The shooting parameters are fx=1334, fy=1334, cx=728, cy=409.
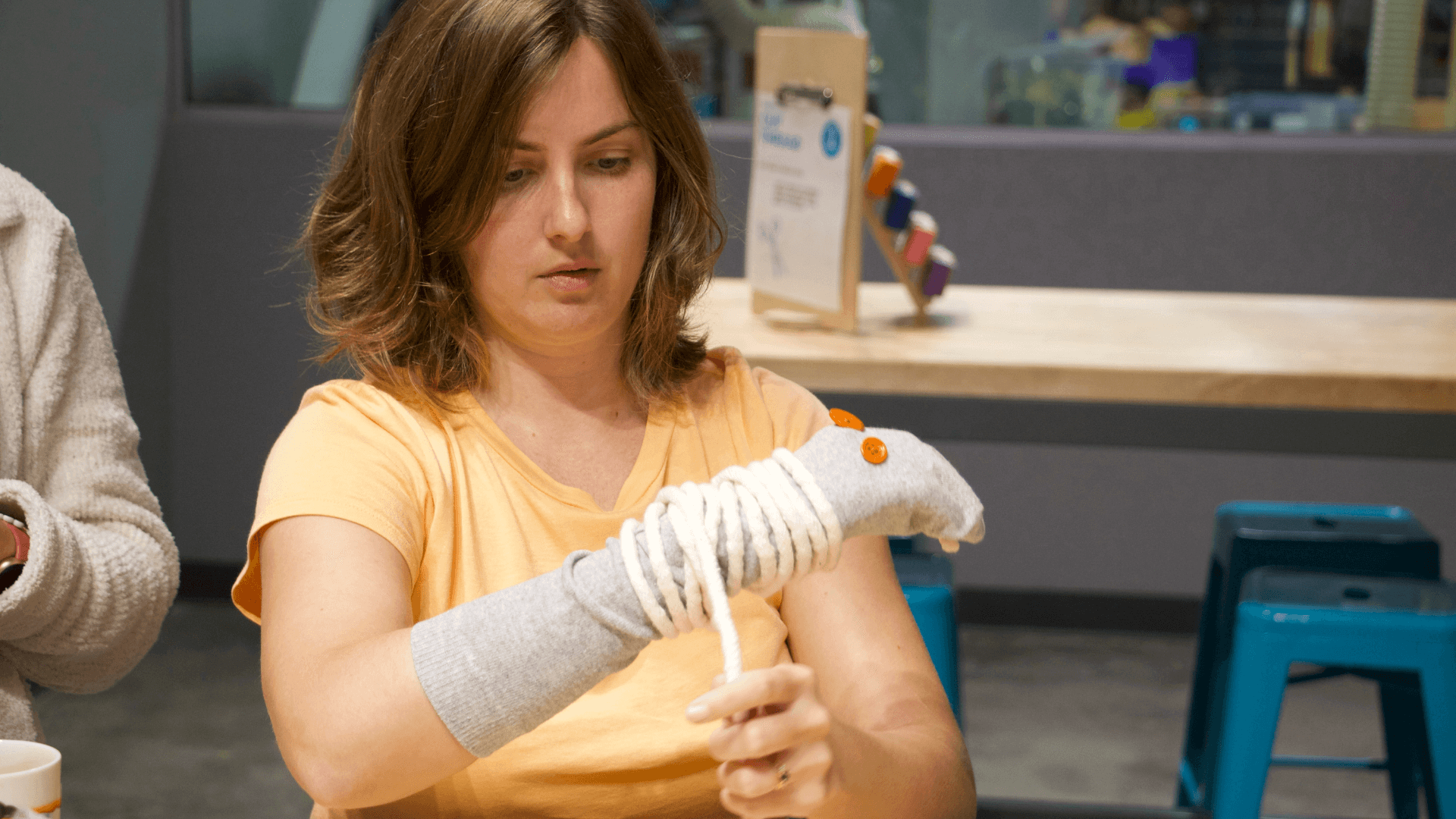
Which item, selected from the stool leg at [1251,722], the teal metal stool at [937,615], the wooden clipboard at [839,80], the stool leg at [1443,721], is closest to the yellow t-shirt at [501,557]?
the teal metal stool at [937,615]

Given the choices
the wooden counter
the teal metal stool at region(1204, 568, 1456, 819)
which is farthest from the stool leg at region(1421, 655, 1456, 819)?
the wooden counter

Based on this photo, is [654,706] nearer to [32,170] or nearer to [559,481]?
[559,481]

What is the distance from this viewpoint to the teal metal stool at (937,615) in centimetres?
167

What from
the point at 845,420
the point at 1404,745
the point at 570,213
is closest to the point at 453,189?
the point at 570,213

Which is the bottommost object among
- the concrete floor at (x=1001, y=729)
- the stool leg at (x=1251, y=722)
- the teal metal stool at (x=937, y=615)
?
the concrete floor at (x=1001, y=729)

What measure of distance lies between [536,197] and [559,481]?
0.25 m

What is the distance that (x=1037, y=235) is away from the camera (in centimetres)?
339

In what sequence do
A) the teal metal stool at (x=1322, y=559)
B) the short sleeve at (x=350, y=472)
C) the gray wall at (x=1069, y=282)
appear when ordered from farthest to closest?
1. the gray wall at (x=1069, y=282)
2. the teal metal stool at (x=1322, y=559)
3. the short sleeve at (x=350, y=472)

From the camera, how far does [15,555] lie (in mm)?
1103

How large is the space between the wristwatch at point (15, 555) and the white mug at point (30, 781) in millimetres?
301

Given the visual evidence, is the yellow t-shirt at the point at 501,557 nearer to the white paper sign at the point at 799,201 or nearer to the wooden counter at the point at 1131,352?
the wooden counter at the point at 1131,352

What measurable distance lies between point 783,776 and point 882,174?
1.67 metres

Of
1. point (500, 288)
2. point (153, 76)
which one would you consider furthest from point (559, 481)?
point (153, 76)

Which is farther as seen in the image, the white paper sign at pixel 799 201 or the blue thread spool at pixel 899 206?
the blue thread spool at pixel 899 206
